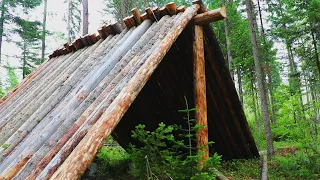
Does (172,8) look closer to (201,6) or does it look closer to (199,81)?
(201,6)

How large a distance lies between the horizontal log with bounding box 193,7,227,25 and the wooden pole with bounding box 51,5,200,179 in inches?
57.3

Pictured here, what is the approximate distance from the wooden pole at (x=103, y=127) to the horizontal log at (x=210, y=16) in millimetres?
1455

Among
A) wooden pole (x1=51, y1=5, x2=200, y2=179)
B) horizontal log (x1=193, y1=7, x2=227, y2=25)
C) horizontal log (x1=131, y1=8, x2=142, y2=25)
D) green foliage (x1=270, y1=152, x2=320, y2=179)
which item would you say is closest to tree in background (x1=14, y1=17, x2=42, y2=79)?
horizontal log (x1=131, y1=8, x2=142, y2=25)

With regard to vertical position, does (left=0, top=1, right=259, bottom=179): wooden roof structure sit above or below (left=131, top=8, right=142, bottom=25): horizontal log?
below

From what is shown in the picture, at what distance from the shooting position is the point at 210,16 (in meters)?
4.98

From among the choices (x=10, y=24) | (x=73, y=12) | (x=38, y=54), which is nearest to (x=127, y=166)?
(x=38, y=54)

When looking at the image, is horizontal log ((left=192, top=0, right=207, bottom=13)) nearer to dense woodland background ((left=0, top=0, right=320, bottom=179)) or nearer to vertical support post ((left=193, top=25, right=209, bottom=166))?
vertical support post ((left=193, top=25, right=209, bottom=166))

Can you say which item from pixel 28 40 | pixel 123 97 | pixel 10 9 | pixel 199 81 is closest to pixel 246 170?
pixel 199 81

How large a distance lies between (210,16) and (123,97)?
2.91 meters

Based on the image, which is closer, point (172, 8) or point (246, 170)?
point (172, 8)

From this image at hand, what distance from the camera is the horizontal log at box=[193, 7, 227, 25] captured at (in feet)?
16.1

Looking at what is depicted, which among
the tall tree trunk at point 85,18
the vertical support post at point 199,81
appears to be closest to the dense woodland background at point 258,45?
the tall tree trunk at point 85,18

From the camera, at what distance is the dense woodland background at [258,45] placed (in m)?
10.8

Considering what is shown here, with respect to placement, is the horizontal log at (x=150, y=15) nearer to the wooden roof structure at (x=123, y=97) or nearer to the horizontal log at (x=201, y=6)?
the wooden roof structure at (x=123, y=97)
